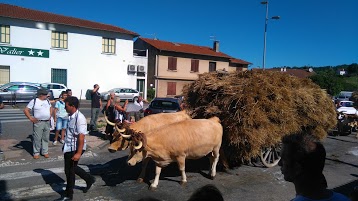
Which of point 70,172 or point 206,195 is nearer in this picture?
point 206,195

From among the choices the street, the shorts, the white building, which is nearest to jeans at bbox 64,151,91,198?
the street

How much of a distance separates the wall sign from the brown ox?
78.8ft

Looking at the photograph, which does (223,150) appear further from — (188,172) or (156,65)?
(156,65)

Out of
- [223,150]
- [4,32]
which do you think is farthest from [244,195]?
[4,32]

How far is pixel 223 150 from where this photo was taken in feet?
23.6

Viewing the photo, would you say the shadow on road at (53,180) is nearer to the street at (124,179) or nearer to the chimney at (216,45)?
the street at (124,179)

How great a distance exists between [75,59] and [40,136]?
22.3 meters

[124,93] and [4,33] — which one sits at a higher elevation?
[4,33]

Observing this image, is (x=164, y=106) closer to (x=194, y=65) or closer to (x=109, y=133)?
(x=109, y=133)

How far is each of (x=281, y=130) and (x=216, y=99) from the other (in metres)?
1.67

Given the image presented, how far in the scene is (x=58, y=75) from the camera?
28031 mm

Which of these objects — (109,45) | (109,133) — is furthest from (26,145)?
(109,45)

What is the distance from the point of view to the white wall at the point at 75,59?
25875 mm

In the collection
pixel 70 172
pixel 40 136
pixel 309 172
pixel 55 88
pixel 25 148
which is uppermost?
pixel 55 88
